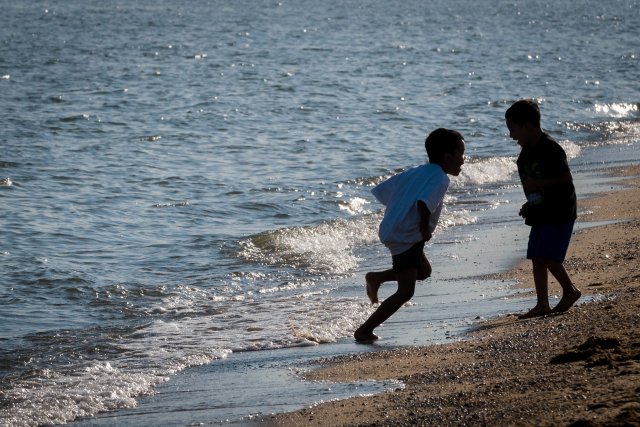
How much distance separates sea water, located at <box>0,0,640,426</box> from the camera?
6770 millimetres

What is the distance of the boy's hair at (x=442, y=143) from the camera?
6.68 metres

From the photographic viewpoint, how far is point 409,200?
6.60m

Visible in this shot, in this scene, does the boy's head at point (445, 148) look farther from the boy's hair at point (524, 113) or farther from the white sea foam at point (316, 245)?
the white sea foam at point (316, 245)

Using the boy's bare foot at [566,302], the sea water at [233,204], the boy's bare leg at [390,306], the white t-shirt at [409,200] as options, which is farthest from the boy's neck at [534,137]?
the sea water at [233,204]

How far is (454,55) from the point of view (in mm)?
37938

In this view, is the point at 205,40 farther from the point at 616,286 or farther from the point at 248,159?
the point at 616,286

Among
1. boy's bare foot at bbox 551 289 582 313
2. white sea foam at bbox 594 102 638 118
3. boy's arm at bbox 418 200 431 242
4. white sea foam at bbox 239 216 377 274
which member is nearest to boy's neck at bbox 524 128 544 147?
boy's arm at bbox 418 200 431 242

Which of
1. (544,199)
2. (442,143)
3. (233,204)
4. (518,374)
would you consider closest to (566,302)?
(544,199)

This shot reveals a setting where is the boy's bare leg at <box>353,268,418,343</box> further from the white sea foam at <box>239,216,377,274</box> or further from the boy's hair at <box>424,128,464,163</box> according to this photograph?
the white sea foam at <box>239,216,377,274</box>

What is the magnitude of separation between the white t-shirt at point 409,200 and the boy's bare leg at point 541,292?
32.3 inches

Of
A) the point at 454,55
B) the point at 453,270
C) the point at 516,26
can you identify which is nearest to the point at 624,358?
the point at 453,270

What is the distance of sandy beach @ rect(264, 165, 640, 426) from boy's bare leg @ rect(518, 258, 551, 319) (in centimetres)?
12

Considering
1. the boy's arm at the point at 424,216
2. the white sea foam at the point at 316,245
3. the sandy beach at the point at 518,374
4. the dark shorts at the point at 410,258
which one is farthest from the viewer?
the white sea foam at the point at 316,245

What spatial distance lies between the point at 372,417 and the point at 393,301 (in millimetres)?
1973
